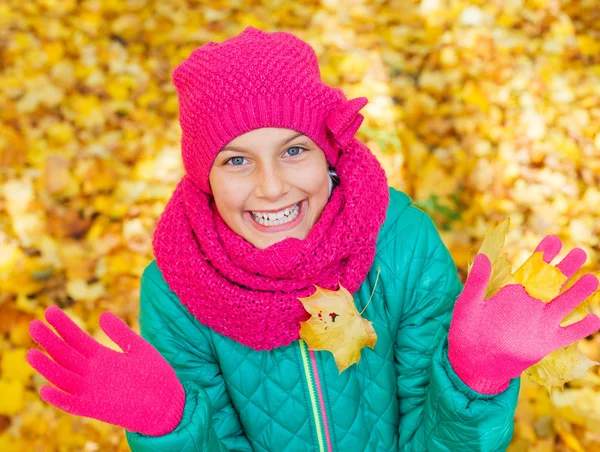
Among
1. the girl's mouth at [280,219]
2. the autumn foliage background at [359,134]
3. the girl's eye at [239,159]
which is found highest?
the girl's eye at [239,159]

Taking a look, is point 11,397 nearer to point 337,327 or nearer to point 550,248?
point 337,327

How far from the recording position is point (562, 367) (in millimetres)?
1211

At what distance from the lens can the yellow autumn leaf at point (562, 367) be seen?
121 cm

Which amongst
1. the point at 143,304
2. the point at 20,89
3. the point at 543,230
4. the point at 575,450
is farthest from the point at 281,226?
the point at 20,89

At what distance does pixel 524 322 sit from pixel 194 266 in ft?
2.39

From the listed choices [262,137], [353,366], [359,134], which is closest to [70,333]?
[262,137]

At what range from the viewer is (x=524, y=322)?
107 cm

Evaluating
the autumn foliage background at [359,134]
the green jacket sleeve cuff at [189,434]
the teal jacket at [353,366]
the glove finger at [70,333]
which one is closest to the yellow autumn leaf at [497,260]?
the teal jacket at [353,366]

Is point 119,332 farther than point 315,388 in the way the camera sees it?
No

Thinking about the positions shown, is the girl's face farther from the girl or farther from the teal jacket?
the teal jacket

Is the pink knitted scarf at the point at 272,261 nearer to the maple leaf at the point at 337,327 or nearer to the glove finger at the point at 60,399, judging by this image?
the maple leaf at the point at 337,327

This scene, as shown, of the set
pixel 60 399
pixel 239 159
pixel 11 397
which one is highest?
pixel 239 159

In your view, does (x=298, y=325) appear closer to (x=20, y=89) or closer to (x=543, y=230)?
(x=543, y=230)

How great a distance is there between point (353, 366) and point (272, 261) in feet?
1.26
